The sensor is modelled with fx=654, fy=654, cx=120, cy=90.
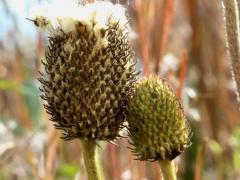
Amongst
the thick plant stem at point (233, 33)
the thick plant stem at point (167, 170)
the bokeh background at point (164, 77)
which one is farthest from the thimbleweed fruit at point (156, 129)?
the bokeh background at point (164, 77)

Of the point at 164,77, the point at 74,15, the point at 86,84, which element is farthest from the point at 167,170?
the point at 164,77

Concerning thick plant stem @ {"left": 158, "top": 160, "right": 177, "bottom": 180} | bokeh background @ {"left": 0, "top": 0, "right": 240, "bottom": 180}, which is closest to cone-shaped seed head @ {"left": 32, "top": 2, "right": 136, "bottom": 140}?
thick plant stem @ {"left": 158, "top": 160, "right": 177, "bottom": 180}

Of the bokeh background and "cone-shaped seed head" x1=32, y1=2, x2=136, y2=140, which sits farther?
the bokeh background

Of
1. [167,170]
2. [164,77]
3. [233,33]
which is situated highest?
[164,77]

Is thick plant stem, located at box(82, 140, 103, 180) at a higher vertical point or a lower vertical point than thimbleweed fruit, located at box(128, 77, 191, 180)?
lower

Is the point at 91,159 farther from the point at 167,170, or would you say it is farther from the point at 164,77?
the point at 164,77

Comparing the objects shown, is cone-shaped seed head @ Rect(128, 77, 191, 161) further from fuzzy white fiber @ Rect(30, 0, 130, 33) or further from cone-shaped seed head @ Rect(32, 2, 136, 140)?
fuzzy white fiber @ Rect(30, 0, 130, 33)

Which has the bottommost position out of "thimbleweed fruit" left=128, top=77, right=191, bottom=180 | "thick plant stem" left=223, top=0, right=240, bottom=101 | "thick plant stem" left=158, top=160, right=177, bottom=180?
"thick plant stem" left=158, top=160, right=177, bottom=180
